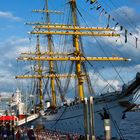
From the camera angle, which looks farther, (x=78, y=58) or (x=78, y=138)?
(x=78, y=58)

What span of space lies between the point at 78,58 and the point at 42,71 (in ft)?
81.3

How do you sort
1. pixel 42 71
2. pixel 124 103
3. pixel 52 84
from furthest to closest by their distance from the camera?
pixel 42 71
pixel 52 84
pixel 124 103

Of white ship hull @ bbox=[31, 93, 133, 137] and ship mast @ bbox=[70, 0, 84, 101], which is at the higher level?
ship mast @ bbox=[70, 0, 84, 101]

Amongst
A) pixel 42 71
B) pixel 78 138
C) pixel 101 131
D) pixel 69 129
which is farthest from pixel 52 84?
Answer: pixel 78 138

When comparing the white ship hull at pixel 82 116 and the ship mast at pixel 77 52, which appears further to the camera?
the ship mast at pixel 77 52

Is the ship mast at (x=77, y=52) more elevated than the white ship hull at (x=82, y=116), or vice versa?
the ship mast at (x=77, y=52)

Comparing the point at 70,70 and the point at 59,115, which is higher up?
the point at 70,70

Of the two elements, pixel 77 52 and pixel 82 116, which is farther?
pixel 77 52

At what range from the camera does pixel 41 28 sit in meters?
64.9

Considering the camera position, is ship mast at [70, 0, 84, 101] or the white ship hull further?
ship mast at [70, 0, 84, 101]

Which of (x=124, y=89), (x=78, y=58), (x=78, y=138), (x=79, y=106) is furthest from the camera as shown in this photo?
(x=78, y=58)

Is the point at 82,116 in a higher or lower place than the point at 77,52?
lower

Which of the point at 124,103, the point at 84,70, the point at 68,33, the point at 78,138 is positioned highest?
the point at 68,33

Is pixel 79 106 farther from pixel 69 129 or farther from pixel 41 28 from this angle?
pixel 41 28
